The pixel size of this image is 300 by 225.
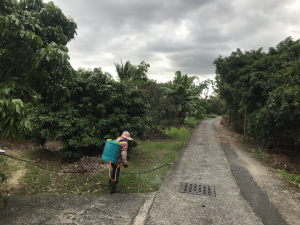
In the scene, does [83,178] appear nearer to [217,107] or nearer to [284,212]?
[284,212]

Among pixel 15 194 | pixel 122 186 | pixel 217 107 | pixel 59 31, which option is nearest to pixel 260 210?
pixel 122 186

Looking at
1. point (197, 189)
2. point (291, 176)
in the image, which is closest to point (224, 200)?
point (197, 189)

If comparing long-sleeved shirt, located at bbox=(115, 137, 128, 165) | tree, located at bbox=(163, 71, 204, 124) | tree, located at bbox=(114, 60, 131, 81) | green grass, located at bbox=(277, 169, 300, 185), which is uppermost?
tree, located at bbox=(114, 60, 131, 81)

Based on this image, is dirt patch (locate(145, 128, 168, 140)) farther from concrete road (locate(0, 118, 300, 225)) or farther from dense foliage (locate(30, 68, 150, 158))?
concrete road (locate(0, 118, 300, 225))

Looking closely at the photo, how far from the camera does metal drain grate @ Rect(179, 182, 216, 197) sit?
218 inches

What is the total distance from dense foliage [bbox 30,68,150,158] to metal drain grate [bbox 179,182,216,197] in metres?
2.68

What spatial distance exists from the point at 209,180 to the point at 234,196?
1.22 meters

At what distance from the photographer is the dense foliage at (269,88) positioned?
8601mm

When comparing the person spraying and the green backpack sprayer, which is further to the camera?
the person spraying

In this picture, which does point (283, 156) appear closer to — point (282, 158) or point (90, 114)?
point (282, 158)

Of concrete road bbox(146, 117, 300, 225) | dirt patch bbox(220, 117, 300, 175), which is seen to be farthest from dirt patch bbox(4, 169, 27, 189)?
dirt patch bbox(220, 117, 300, 175)

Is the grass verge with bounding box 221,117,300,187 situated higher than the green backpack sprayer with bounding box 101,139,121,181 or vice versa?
the green backpack sprayer with bounding box 101,139,121,181

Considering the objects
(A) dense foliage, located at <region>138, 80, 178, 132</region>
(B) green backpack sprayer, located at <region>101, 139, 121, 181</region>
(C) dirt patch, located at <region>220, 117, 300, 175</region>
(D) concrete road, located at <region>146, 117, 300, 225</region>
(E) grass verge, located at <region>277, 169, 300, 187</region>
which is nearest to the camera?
(D) concrete road, located at <region>146, 117, 300, 225</region>

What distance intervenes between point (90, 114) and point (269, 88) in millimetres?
9758
